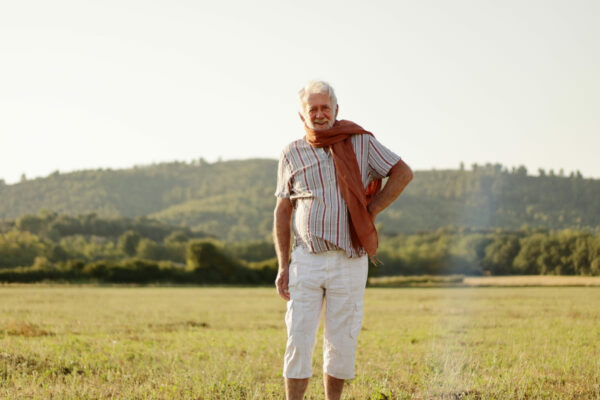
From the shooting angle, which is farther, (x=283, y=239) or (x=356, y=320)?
(x=283, y=239)

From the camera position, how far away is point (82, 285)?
4906 centimetres

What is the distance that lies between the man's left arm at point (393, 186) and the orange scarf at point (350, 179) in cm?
14

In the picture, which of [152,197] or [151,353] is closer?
[151,353]

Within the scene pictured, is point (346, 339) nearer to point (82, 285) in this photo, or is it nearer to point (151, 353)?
point (151, 353)

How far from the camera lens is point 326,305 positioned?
514 cm

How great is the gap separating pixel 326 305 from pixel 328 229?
25.8 inches

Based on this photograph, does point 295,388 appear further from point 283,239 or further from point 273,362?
point 273,362

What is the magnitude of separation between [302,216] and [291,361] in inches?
47.2

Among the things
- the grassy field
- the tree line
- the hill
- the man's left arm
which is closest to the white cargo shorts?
the man's left arm

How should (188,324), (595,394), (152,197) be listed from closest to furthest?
(595,394), (188,324), (152,197)

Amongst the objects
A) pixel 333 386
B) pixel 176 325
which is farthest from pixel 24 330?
pixel 333 386

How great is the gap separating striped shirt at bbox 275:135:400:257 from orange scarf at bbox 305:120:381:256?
7 centimetres

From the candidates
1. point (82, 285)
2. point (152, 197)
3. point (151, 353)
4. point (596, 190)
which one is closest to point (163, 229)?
point (82, 285)

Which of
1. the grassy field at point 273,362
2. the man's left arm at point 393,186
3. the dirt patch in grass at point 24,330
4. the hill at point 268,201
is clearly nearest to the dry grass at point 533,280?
the grassy field at point 273,362
